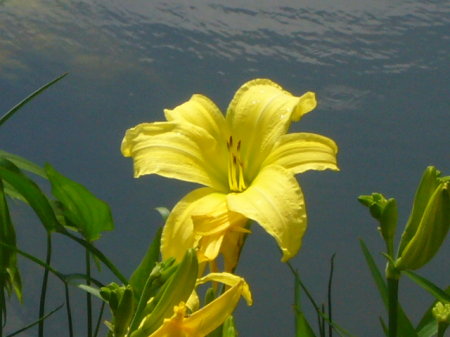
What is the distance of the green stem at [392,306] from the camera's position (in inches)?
11.9

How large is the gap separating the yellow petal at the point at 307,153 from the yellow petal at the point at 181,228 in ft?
0.15

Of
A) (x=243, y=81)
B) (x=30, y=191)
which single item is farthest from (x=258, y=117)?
(x=243, y=81)

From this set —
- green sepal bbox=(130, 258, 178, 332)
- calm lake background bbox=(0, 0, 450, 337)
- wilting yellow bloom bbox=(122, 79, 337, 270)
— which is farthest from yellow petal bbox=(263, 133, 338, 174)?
calm lake background bbox=(0, 0, 450, 337)

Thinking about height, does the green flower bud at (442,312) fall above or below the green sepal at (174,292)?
below

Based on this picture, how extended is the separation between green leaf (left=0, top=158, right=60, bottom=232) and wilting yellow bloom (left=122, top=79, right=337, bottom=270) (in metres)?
0.04

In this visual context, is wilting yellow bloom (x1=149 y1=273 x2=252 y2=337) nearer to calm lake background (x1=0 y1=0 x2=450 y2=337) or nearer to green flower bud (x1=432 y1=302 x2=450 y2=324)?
green flower bud (x1=432 y1=302 x2=450 y2=324)

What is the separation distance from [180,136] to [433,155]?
4.97m

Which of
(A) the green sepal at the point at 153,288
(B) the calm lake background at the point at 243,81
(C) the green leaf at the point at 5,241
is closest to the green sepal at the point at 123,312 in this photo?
(A) the green sepal at the point at 153,288

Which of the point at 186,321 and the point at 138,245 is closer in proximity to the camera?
the point at 186,321

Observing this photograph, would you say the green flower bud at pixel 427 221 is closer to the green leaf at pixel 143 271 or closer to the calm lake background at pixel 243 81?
the green leaf at pixel 143 271

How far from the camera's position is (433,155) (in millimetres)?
5129

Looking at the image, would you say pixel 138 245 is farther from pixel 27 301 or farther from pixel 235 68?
pixel 235 68

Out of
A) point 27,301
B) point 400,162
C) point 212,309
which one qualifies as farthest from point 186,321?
point 400,162

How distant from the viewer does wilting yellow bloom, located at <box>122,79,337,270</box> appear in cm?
32
